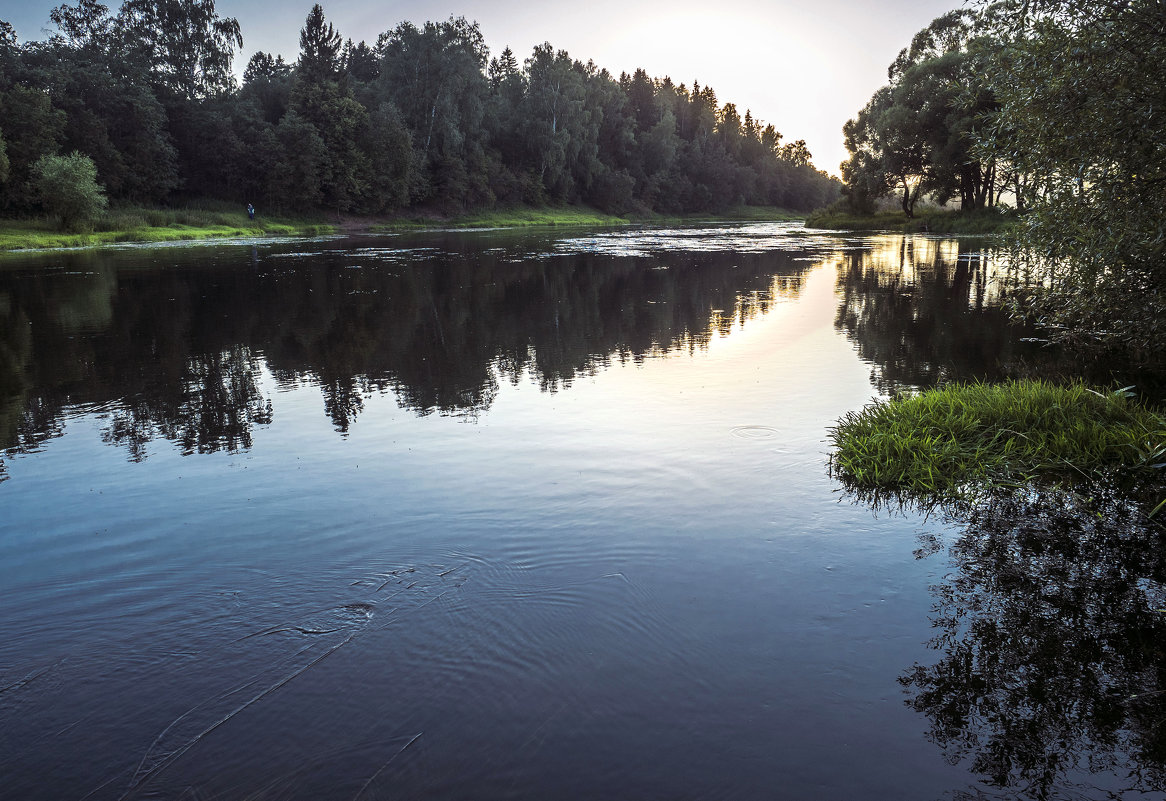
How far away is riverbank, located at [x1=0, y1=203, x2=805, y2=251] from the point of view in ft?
167

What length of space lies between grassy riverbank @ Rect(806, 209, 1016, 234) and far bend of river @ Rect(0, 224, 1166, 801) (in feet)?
147

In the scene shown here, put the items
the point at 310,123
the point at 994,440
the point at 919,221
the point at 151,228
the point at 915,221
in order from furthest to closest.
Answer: the point at 310,123 → the point at 915,221 → the point at 919,221 → the point at 151,228 → the point at 994,440

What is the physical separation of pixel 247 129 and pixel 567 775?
8383 cm

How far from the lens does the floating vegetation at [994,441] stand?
7.84 metres

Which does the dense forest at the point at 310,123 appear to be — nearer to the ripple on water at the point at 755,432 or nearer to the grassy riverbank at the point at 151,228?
the grassy riverbank at the point at 151,228

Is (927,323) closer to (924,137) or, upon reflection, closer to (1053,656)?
(1053,656)

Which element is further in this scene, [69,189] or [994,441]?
[69,189]

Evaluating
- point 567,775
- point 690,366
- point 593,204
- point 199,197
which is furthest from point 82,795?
point 593,204

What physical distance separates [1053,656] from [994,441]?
13.0 ft

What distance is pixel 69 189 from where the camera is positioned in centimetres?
4931

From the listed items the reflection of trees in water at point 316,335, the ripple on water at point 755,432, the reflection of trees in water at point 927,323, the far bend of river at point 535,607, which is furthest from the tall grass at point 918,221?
the far bend of river at point 535,607

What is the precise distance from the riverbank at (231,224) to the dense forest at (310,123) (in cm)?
207

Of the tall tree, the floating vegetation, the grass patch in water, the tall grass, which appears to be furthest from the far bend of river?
the tall tree

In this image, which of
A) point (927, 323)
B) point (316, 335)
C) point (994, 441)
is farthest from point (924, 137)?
point (994, 441)
